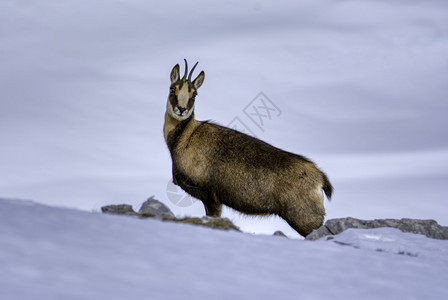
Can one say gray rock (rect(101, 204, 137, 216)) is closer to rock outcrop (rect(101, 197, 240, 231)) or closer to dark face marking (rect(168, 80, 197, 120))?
rock outcrop (rect(101, 197, 240, 231))

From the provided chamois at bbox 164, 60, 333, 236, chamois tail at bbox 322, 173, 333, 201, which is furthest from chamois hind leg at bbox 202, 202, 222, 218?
chamois tail at bbox 322, 173, 333, 201

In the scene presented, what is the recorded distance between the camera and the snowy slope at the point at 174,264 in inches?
269

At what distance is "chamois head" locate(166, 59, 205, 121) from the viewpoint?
50.6 ft

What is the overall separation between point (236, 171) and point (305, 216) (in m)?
1.71

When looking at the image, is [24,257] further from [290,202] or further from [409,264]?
[290,202]

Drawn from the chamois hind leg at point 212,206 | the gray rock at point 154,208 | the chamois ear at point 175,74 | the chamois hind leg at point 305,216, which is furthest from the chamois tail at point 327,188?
the chamois ear at point 175,74

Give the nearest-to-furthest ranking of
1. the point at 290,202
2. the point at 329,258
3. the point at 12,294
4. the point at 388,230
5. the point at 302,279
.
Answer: the point at 12,294, the point at 302,279, the point at 329,258, the point at 388,230, the point at 290,202

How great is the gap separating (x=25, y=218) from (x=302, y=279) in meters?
3.38

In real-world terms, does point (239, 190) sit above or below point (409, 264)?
above

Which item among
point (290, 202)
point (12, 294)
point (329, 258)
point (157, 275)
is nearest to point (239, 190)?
point (290, 202)

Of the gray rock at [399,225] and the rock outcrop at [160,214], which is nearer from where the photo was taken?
the rock outcrop at [160,214]

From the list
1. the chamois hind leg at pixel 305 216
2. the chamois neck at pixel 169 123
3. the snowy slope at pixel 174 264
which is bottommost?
the snowy slope at pixel 174 264

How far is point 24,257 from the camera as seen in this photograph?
7.21m

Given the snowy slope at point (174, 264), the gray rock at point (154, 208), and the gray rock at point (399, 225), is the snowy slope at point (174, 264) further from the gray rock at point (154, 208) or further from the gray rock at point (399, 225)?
the gray rock at point (154, 208)
